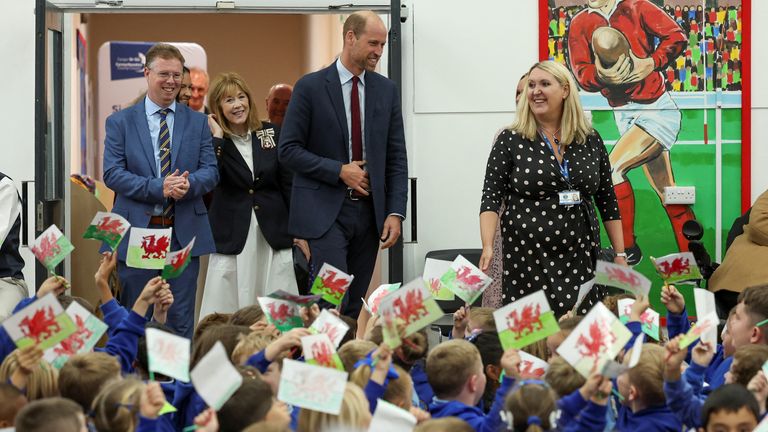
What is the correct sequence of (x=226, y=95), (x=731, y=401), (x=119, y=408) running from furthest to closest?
(x=226, y=95), (x=731, y=401), (x=119, y=408)

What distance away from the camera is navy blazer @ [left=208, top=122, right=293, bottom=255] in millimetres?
6742

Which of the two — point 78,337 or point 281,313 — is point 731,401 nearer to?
point 281,313

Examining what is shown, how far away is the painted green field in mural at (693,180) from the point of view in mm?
7707

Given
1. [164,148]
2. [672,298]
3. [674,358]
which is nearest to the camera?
[674,358]

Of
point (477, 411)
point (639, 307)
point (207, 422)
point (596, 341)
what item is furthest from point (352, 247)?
point (207, 422)

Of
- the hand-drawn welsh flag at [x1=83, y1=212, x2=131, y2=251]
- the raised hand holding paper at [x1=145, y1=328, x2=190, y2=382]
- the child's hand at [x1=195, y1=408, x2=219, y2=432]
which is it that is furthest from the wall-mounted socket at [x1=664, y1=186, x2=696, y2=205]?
the child's hand at [x1=195, y1=408, x2=219, y2=432]

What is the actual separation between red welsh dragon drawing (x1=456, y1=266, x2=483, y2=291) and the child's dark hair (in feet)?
5.02

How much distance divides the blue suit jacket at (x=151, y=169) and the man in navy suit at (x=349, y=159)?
43 cm

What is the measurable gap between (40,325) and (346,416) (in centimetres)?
94

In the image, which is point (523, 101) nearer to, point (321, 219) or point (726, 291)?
point (321, 219)

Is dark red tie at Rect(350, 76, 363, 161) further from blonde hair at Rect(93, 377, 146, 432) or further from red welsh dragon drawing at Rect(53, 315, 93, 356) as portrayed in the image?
blonde hair at Rect(93, 377, 146, 432)

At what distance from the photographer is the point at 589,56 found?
7711mm

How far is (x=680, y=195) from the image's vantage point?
7668 millimetres

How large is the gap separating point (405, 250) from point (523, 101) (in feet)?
7.36
